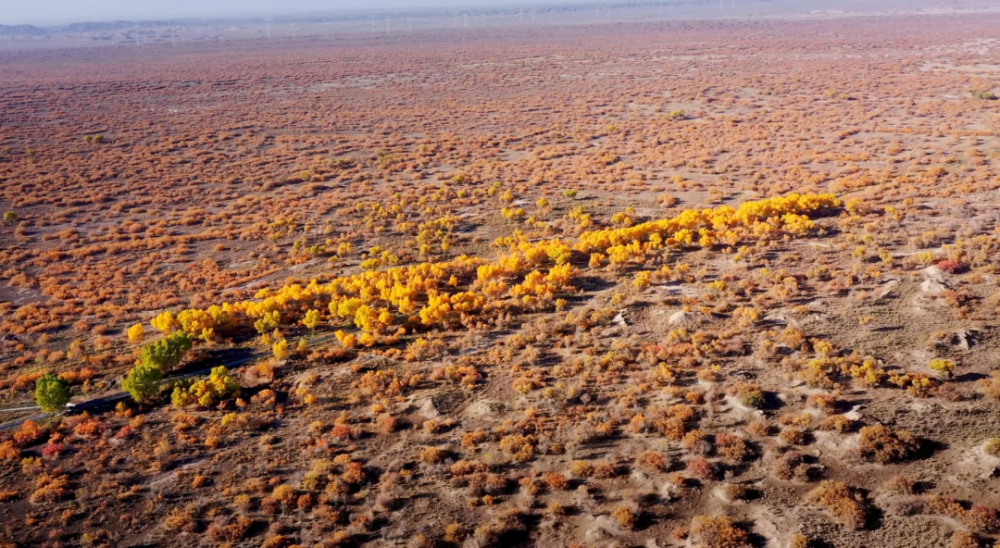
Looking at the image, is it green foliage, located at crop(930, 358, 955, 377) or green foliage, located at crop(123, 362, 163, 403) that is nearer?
green foliage, located at crop(930, 358, 955, 377)

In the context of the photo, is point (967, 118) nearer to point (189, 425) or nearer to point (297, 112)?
point (189, 425)

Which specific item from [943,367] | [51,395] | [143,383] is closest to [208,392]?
[143,383]

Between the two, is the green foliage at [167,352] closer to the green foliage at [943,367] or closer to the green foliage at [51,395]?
the green foliage at [51,395]

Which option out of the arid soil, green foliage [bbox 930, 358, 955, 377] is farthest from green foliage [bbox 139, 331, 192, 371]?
green foliage [bbox 930, 358, 955, 377]

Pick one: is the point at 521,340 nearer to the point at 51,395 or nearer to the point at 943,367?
the point at 943,367

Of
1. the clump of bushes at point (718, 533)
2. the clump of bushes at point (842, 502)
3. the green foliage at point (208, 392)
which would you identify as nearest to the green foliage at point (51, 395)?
the green foliage at point (208, 392)

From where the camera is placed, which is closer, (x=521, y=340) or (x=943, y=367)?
(x=943, y=367)

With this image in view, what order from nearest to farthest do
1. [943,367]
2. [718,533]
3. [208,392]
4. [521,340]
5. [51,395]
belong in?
[718,533]
[943,367]
[51,395]
[208,392]
[521,340]

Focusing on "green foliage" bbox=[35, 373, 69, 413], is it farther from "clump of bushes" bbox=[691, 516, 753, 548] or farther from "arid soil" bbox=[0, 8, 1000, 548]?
"clump of bushes" bbox=[691, 516, 753, 548]
